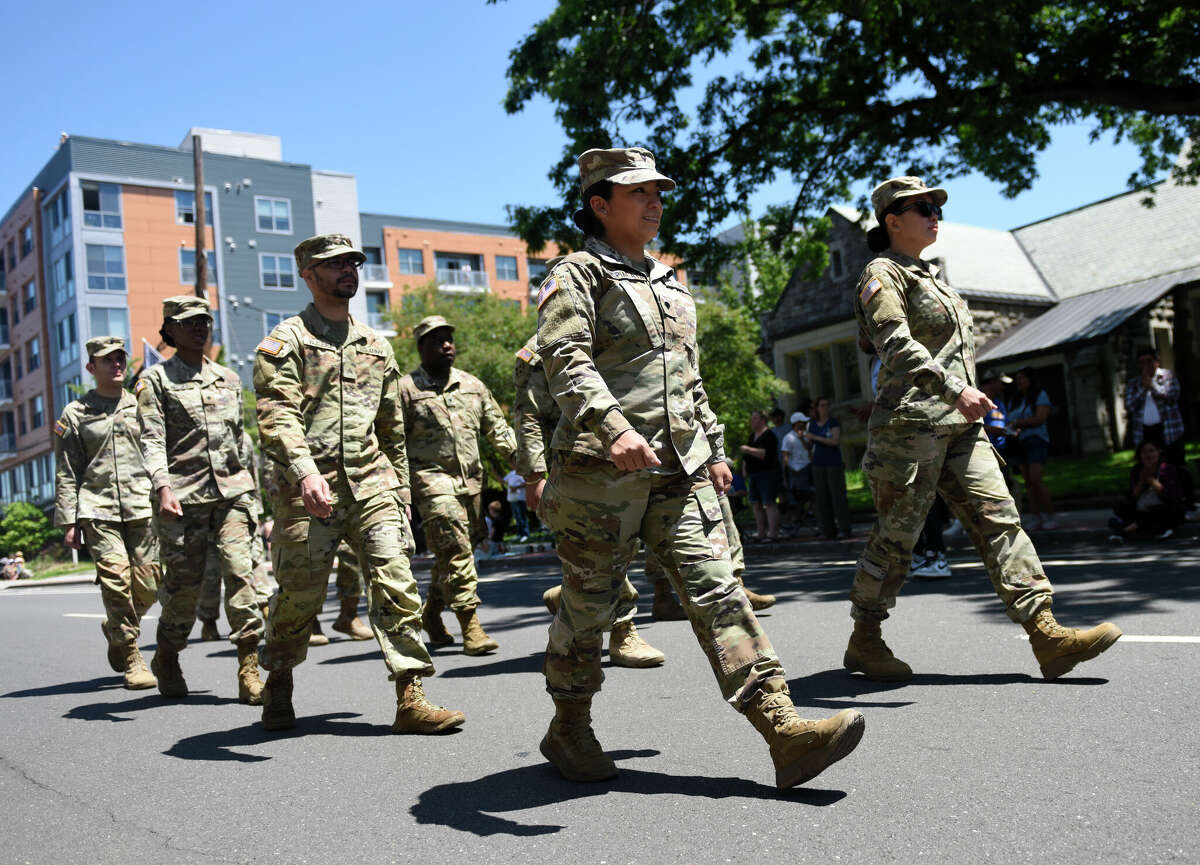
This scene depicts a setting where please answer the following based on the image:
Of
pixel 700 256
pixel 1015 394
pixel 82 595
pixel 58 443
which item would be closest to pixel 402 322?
pixel 82 595

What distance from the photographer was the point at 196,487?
6652 millimetres

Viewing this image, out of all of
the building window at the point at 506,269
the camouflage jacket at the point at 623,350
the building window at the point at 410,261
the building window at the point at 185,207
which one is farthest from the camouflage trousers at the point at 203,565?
the building window at the point at 506,269

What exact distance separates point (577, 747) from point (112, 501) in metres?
5.08

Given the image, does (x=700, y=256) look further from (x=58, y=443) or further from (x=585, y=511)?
(x=585, y=511)

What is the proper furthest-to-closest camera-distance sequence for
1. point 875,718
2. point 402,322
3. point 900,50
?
point 402,322
point 900,50
point 875,718

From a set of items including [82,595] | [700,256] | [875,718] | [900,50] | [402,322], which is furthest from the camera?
[402,322]

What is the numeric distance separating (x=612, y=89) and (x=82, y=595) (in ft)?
42.4

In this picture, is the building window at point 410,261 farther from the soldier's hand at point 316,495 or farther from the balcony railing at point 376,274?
the soldier's hand at point 316,495

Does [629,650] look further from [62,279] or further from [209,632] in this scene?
[62,279]

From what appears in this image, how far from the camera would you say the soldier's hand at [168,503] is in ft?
20.6

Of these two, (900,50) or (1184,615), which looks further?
(900,50)

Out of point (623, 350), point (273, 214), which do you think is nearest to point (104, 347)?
point (623, 350)

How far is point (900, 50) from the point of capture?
16.0 metres

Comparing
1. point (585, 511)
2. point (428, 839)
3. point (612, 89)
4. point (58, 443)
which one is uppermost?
point (612, 89)
